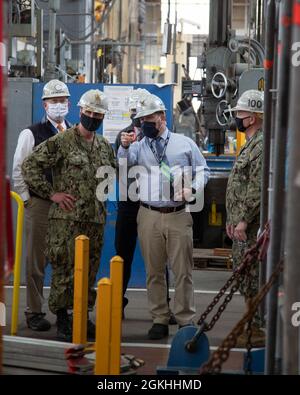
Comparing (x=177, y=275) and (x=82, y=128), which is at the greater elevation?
(x=82, y=128)

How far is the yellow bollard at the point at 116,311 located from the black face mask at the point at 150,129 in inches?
102

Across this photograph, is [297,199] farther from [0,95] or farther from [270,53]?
[270,53]

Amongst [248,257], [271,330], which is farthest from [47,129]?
[271,330]

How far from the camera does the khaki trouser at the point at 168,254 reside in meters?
9.53

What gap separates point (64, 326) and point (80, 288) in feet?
4.23

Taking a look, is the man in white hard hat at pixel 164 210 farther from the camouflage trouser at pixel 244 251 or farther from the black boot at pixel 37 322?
the black boot at pixel 37 322

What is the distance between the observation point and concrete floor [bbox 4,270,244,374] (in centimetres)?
885

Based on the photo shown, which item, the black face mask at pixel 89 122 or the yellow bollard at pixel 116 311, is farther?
the black face mask at pixel 89 122

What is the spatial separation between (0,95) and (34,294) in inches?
230

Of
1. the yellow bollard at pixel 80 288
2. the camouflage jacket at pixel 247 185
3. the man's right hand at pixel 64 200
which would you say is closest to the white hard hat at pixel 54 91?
the man's right hand at pixel 64 200

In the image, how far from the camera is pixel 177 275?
31.4 ft

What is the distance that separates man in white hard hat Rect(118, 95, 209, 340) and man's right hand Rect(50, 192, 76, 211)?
0.77 meters

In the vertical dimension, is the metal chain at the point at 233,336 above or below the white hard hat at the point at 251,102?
below

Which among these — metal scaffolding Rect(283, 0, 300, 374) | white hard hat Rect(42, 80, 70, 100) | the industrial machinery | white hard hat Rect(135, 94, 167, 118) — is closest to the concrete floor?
white hard hat Rect(135, 94, 167, 118)
